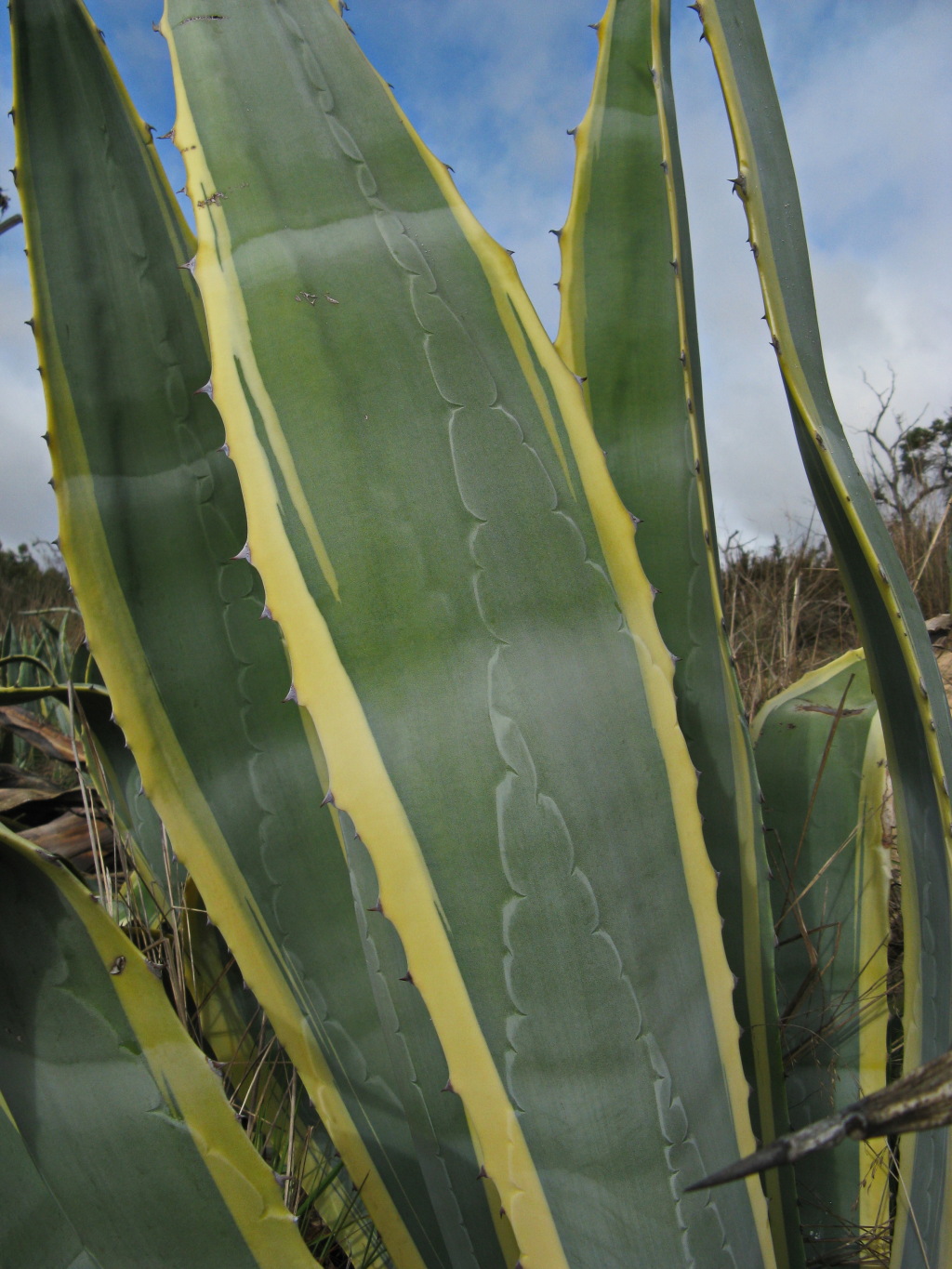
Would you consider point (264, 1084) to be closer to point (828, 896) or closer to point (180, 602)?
point (180, 602)

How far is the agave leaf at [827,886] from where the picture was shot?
805 mm

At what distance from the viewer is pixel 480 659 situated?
0.45 m

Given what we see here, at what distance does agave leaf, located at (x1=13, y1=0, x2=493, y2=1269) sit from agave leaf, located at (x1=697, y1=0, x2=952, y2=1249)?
341 millimetres

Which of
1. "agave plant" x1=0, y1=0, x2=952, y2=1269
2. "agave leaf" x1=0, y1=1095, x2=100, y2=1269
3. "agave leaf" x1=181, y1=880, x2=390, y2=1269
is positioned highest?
"agave plant" x1=0, y1=0, x2=952, y2=1269

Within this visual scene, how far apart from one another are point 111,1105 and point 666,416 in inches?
23.8

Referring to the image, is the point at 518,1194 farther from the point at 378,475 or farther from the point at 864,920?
the point at 864,920

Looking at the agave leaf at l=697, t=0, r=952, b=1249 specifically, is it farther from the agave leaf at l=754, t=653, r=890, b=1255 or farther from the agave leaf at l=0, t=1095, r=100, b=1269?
the agave leaf at l=0, t=1095, r=100, b=1269

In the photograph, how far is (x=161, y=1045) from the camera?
53cm

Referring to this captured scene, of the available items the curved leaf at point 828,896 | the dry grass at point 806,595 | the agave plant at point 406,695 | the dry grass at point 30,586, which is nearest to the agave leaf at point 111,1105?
the agave plant at point 406,695

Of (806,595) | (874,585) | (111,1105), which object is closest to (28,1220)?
(111,1105)

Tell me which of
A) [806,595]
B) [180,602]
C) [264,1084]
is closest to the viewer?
[180,602]

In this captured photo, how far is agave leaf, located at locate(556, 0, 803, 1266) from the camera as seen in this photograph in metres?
0.64

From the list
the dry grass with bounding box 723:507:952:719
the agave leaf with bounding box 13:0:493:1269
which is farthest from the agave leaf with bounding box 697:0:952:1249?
the dry grass with bounding box 723:507:952:719

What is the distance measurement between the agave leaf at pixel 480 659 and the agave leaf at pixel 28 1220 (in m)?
0.25
